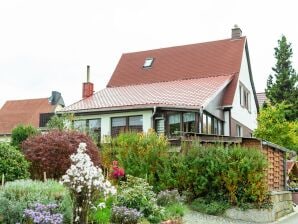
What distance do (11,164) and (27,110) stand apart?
38773mm

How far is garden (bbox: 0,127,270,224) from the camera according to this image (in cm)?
884

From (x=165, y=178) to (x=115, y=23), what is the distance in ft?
18.7

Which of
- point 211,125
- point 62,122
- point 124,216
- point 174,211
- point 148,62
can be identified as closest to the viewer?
point 124,216

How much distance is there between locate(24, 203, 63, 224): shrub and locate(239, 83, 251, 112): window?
2322 centimetres

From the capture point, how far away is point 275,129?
29.6 meters

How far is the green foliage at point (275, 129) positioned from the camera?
29688mm

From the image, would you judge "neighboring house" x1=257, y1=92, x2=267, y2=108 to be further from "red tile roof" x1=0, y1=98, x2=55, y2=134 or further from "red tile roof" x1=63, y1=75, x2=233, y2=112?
"red tile roof" x1=0, y1=98, x2=55, y2=134

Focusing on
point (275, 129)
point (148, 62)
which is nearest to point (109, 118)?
point (148, 62)

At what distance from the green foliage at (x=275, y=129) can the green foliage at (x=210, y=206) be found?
14658mm

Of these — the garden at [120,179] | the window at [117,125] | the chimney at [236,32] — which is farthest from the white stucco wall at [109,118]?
the chimney at [236,32]

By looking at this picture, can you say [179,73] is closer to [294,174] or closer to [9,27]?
[294,174]

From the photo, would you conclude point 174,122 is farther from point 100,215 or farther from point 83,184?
point 83,184

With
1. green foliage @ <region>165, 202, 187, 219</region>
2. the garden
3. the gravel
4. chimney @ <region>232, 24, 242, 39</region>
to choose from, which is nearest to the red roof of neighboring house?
chimney @ <region>232, 24, 242, 39</region>

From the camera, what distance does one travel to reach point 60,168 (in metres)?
14.5
